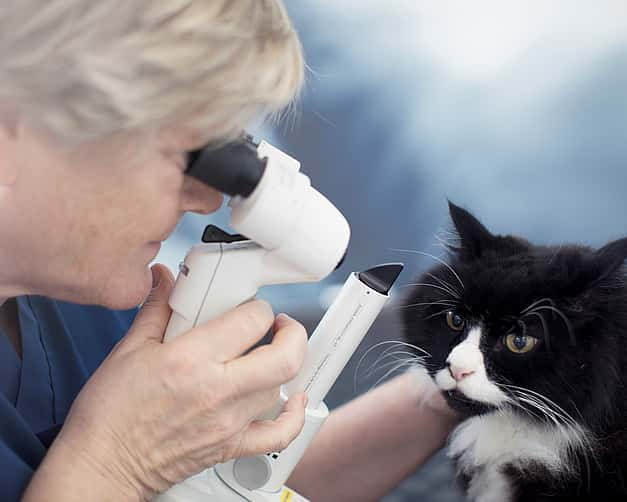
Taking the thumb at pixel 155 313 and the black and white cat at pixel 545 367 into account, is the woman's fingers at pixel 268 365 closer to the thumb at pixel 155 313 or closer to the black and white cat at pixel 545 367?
the thumb at pixel 155 313

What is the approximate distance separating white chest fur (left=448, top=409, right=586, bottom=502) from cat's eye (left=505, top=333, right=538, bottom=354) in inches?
4.3

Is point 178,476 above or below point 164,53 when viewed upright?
below

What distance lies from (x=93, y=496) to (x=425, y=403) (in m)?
0.62

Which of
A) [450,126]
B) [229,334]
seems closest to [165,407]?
[229,334]

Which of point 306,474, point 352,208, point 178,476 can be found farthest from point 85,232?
point 352,208

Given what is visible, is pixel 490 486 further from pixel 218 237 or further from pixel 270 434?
pixel 218 237

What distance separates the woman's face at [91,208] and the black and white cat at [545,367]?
447 millimetres

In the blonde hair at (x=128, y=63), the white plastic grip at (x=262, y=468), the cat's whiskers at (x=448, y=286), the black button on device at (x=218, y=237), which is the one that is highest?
the blonde hair at (x=128, y=63)

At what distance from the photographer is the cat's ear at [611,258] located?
913 millimetres

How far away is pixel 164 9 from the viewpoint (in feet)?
2.13

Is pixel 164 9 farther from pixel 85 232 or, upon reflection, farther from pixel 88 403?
pixel 88 403

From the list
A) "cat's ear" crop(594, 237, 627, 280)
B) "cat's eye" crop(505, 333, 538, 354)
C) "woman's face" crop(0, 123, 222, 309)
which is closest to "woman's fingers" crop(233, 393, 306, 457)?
"woman's face" crop(0, 123, 222, 309)

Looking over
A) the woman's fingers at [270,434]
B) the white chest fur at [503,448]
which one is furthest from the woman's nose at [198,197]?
the white chest fur at [503,448]

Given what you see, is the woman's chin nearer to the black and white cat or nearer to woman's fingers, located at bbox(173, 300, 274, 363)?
woman's fingers, located at bbox(173, 300, 274, 363)
